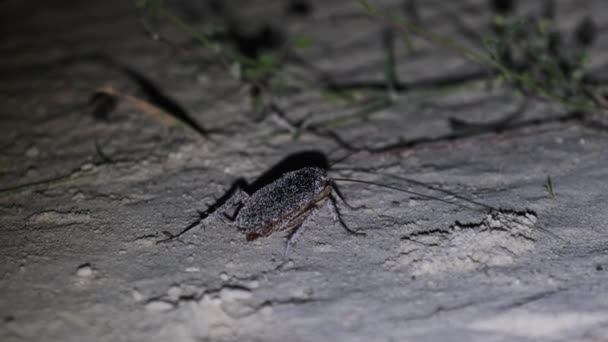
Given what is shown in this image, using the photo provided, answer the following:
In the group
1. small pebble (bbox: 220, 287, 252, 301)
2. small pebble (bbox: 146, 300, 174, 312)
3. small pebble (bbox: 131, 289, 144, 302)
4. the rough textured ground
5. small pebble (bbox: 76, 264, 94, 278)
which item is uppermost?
the rough textured ground

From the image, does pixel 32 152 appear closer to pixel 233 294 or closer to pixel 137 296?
pixel 137 296

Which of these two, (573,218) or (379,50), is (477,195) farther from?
(379,50)

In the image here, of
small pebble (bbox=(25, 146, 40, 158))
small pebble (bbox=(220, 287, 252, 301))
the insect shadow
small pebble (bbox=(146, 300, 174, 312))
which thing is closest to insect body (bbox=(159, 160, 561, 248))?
the insect shadow

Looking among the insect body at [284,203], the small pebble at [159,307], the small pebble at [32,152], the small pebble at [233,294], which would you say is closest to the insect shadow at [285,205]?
the insect body at [284,203]

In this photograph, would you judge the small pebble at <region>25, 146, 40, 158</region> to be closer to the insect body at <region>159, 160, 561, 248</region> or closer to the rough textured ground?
the rough textured ground

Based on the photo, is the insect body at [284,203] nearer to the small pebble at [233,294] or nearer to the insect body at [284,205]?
the insect body at [284,205]
